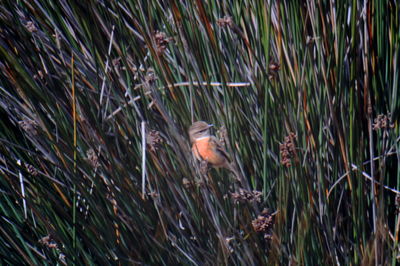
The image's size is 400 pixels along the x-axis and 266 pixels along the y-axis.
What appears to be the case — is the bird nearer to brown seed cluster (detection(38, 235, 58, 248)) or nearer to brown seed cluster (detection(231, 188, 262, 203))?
brown seed cluster (detection(231, 188, 262, 203))

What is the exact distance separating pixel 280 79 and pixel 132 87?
1.36 feet

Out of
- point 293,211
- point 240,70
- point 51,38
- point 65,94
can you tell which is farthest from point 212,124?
point 51,38

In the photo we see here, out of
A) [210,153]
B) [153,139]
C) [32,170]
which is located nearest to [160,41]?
[153,139]

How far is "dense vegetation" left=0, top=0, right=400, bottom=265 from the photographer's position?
5.62ft

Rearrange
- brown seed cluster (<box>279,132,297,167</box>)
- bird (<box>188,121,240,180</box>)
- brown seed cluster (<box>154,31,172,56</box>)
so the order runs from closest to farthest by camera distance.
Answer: brown seed cluster (<box>279,132,297,167</box>) → brown seed cluster (<box>154,31,172,56</box>) → bird (<box>188,121,240,180</box>)

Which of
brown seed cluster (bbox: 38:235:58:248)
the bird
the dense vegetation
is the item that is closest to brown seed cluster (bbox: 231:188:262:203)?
the dense vegetation

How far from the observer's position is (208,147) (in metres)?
1.96

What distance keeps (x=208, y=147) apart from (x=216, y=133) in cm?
5

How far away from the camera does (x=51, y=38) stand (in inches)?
82.7

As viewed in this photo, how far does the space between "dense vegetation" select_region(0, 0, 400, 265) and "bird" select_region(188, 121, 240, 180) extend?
3cm

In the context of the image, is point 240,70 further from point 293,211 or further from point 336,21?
point 293,211

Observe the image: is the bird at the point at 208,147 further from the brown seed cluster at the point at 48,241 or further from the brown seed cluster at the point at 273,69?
the brown seed cluster at the point at 48,241

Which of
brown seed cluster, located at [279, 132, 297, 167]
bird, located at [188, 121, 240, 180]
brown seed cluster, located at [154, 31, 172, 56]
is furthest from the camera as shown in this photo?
bird, located at [188, 121, 240, 180]

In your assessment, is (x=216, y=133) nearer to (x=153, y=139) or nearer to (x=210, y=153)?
(x=210, y=153)
